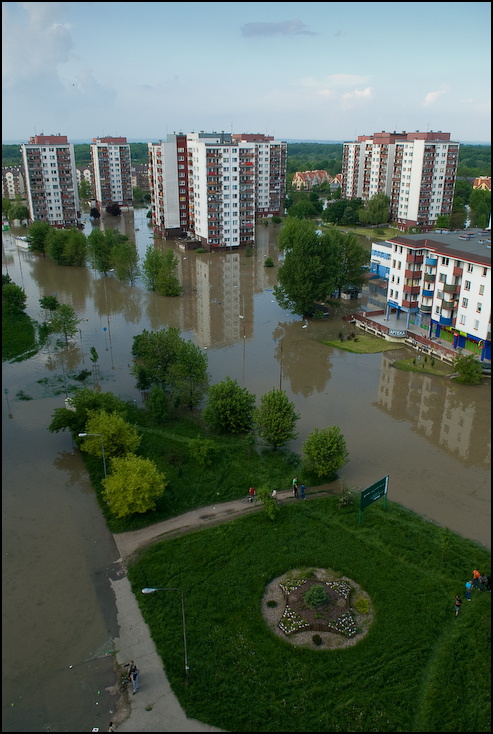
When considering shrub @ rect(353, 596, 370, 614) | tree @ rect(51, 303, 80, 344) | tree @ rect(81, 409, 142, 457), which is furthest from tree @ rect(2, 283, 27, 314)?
shrub @ rect(353, 596, 370, 614)

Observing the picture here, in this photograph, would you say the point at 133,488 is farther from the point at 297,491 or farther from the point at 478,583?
the point at 478,583

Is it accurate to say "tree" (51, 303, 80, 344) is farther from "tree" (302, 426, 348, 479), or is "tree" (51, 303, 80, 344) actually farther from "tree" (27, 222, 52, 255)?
"tree" (27, 222, 52, 255)

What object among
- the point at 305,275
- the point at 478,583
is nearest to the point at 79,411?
the point at 478,583

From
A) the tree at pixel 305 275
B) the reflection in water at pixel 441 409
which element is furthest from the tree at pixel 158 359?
the tree at pixel 305 275

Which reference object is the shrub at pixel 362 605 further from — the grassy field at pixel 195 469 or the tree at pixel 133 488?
the tree at pixel 133 488

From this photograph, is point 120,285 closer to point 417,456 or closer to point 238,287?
point 238,287
